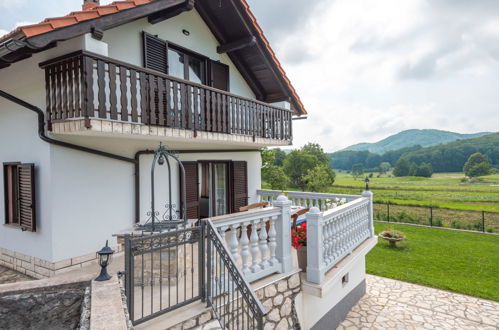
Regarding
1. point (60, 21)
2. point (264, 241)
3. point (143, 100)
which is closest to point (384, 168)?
point (264, 241)

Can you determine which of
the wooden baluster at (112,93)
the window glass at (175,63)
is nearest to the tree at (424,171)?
the window glass at (175,63)

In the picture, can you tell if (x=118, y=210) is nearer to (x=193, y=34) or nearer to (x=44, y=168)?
(x=44, y=168)

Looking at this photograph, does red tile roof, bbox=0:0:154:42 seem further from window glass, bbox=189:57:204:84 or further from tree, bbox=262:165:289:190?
tree, bbox=262:165:289:190

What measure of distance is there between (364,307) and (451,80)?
1407 cm

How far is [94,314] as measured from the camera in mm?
2480

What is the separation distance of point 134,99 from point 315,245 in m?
4.39

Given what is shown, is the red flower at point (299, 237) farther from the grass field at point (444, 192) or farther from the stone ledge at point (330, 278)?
the grass field at point (444, 192)

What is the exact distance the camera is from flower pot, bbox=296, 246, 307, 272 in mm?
5209

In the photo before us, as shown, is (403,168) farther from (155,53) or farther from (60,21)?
(60,21)

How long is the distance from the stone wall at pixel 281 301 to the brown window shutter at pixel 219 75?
6492 mm

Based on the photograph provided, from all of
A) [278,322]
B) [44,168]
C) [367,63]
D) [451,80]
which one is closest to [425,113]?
[451,80]

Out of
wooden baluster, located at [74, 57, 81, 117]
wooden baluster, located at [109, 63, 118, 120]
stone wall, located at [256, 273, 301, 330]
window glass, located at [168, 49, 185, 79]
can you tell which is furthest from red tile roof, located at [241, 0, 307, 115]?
stone wall, located at [256, 273, 301, 330]

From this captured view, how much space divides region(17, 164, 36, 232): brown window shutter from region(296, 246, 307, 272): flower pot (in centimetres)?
547

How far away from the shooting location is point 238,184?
961cm
